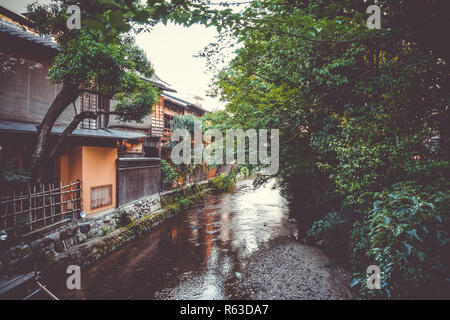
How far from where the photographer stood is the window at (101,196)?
10911mm

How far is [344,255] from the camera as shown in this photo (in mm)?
7961

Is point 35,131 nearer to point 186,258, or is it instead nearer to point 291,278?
point 186,258

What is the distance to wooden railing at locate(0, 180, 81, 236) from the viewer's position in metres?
6.85

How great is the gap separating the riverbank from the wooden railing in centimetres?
652

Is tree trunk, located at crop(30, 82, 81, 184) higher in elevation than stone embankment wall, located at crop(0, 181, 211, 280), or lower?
higher

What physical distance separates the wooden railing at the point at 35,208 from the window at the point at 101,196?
1035mm

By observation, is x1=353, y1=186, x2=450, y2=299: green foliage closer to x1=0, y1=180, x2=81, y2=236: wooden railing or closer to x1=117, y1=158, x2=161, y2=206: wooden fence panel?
x1=0, y1=180, x2=81, y2=236: wooden railing

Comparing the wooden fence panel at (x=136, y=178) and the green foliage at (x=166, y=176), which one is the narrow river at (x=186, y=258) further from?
the green foliage at (x=166, y=176)

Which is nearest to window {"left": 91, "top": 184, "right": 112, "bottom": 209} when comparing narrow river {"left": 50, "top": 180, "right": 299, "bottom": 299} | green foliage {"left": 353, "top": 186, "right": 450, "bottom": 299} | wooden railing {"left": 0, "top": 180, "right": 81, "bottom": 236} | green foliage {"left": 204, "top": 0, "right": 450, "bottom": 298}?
wooden railing {"left": 0, "top": 180, "right": 81, "bottom": 236}

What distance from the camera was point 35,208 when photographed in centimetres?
761

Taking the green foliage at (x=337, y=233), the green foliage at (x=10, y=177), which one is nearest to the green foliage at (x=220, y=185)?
the green foliage at (x=337, y=233)

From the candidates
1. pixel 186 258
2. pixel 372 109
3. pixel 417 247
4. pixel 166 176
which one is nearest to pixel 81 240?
pixel 186 258
